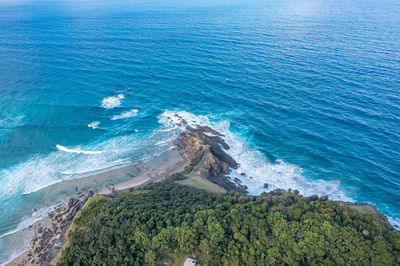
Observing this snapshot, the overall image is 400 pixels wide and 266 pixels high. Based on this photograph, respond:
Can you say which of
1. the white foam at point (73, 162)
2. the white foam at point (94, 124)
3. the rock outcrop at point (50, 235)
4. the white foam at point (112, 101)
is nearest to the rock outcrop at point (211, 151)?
the white foam at point (73, 162)

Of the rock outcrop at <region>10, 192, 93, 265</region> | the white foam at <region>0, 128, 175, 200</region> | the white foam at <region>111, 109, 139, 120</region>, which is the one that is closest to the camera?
the rock outcrop at <region>10, 192, 93, 265</region>

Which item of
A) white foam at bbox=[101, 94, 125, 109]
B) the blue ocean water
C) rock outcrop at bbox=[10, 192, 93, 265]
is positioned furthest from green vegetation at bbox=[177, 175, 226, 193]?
white foam at bbox=[101, 94, 125, 109]

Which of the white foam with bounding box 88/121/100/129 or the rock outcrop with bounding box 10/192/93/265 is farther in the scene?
the white foam with bounding box 88/121/100/129

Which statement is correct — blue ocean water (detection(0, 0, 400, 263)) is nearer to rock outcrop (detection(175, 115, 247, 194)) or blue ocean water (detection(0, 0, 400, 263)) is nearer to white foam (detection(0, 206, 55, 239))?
white foam (detection(0, 206, 55, 239))

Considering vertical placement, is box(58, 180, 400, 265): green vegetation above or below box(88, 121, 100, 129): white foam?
above

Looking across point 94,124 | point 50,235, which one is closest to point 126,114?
point 94,124

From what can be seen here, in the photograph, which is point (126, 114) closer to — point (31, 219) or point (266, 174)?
point (31, 219)

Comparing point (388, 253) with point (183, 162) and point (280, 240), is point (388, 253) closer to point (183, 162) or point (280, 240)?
point (280, 240)
